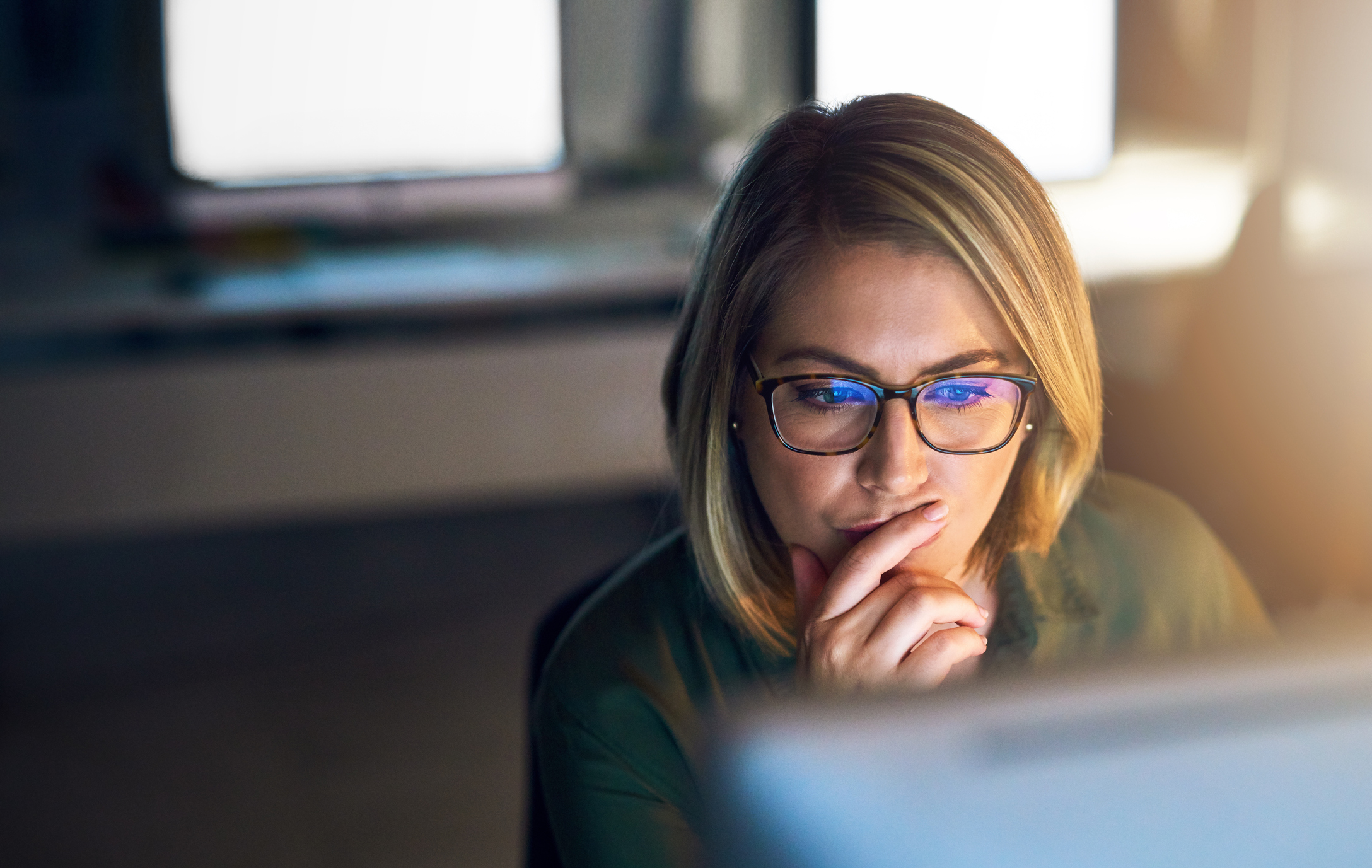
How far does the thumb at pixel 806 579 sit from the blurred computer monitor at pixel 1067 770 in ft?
1.34

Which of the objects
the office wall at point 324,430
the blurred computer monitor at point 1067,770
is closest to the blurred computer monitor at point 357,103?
the office wall at point 324,430

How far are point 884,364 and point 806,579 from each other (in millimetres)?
155

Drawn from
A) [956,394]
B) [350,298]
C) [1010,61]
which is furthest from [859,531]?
[1010,61]

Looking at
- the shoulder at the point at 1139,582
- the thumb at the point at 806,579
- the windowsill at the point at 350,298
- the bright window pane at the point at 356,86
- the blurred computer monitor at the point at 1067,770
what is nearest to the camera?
the blurred computer monitor at the point at 1067,770

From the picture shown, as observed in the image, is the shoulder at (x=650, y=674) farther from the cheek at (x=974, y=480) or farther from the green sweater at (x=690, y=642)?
the cheek at (x=974, y=480)

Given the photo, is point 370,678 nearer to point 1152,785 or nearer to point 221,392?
point 221,392

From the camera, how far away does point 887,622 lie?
0.63m

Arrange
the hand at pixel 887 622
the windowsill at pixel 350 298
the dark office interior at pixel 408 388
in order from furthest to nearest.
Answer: the windowsill at pixel 350 298 < the dark office interior at pixel 408 388 < the hand at pixel 887 622

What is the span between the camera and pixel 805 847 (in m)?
0.30

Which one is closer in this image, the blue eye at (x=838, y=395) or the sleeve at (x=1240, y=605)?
the blue eye at (x=838, y=395)

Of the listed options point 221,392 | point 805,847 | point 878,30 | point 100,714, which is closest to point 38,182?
point 221,392

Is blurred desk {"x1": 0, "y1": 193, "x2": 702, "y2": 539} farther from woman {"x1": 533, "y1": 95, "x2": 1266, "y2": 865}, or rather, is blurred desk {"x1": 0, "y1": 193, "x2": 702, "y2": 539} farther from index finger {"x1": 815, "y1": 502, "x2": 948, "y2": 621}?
index finger {"x1": 815, "y1": 502, "x2": 948, "y2": 621}

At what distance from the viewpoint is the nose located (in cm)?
67

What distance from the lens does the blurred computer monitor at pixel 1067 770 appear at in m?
0.29
